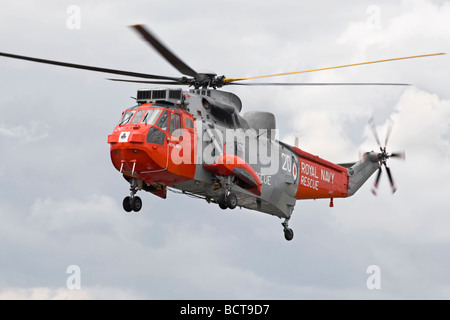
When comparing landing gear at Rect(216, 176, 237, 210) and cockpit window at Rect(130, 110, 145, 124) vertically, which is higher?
cockpit window at Rect(130, 110, 145, 124)

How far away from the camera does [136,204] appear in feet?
90.8

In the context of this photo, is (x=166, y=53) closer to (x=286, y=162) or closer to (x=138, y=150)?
(x=138, y=150)

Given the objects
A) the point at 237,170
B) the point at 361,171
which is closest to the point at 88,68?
the point at 237,170

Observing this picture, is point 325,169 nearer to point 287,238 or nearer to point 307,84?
point 287,238

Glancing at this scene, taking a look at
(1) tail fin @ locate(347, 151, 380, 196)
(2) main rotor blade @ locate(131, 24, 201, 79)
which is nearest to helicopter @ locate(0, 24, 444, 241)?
(2) main rotor blade @ locate(131, 24, 201, 79)

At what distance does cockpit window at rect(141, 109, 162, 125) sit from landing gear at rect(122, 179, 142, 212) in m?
2.55

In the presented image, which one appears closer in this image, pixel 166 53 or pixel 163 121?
pixel 163 121

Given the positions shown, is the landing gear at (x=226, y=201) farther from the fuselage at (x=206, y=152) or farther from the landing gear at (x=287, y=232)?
the landing gear at (x=287, y=232)

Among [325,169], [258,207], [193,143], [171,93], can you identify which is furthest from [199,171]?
[325,169]

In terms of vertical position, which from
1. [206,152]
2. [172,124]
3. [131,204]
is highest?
[172,124]

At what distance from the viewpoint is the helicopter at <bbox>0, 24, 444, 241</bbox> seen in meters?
26.0

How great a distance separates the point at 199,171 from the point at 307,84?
5.11m

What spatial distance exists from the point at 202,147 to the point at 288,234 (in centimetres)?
770

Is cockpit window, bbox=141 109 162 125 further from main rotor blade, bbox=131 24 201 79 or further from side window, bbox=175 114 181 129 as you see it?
main rotor blade, bbox=131 24 201 79
